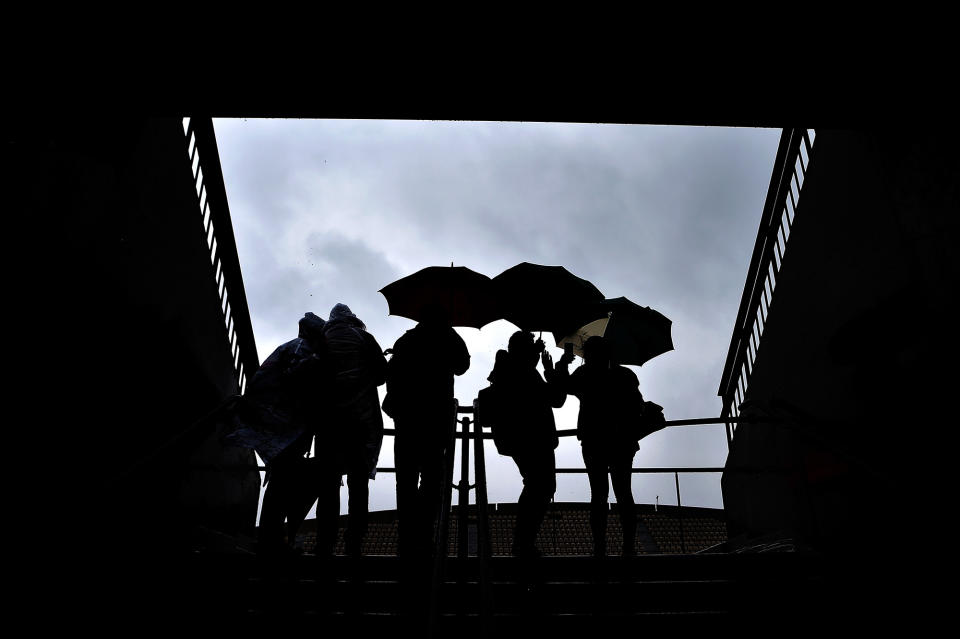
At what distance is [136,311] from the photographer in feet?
14.0


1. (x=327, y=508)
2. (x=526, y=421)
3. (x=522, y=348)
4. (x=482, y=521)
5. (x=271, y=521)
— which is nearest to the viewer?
(x=482, y=521)

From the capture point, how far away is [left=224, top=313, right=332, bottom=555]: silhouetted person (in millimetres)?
3724

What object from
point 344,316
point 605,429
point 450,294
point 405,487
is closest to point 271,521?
point 405,487

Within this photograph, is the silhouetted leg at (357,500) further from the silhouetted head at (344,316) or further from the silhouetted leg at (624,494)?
the silhouetted leg at (624,494)

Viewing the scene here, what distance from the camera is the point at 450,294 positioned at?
5574 millimetres

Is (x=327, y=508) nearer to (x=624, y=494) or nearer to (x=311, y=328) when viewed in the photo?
(x=311, y=328)

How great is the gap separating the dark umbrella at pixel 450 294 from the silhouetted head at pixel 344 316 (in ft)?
4.16

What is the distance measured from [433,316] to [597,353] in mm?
1429

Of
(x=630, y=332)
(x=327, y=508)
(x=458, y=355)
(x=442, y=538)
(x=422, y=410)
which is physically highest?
(x=630, y=332)

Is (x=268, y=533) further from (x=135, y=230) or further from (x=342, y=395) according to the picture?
(x=135, y=230)

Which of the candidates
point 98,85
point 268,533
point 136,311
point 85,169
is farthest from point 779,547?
point 98,85

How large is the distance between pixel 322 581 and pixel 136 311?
92.0 inches

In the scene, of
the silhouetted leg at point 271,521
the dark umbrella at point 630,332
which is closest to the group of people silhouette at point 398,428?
the silhouetted leg at point 271,521

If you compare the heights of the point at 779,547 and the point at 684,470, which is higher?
the point at 684,470
